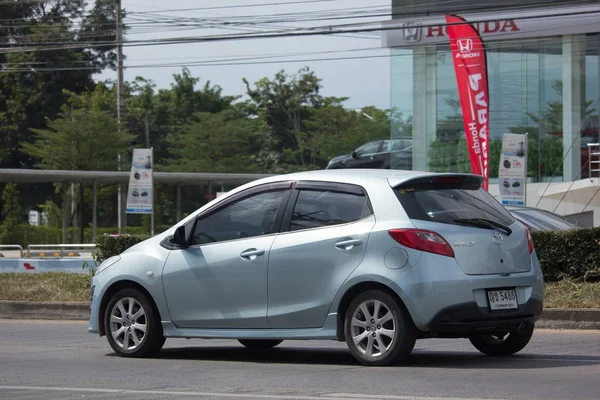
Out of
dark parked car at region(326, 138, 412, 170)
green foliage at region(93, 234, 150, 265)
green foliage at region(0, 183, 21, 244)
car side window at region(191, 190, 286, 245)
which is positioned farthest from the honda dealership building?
green foliage at region(0, 183, 21, 244)

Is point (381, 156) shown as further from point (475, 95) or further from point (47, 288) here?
point (47, 288)

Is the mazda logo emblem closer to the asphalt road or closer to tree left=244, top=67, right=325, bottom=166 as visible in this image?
the asphalt road

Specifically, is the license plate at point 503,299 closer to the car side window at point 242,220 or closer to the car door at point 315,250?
the car door at point 315,250

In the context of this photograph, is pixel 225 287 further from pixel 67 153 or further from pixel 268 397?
pixel 67 153

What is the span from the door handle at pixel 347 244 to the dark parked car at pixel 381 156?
30.7m

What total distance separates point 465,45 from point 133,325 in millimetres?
21051

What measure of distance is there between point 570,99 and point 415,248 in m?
28.0

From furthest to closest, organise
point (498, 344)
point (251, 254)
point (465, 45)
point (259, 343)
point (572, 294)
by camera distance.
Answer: point (465, 45)
point (572, 294)
point (259, 343)
point (498, 344)
point (251, 254)

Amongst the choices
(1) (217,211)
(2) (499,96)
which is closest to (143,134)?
(2) (499,96)

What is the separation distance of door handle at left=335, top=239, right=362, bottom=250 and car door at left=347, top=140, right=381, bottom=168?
103ft

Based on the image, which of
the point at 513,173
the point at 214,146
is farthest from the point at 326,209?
the point at 214,146

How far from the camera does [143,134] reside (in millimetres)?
75938

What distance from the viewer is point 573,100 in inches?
1393

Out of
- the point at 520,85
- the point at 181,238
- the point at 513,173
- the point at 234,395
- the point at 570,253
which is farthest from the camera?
the point at 520,85
